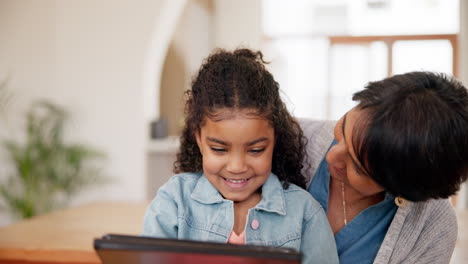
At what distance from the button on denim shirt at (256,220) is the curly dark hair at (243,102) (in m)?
0.10

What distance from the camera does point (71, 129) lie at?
5039mm

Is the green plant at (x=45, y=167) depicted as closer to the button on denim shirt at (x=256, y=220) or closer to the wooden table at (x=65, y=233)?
the wooden table at (x=65, y=233)

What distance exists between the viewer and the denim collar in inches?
52.7

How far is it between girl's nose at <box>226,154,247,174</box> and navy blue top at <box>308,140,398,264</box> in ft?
1.24

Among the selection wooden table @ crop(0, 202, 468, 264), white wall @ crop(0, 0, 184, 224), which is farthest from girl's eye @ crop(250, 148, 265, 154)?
white wall @ crop(0, 0, 184, 224)

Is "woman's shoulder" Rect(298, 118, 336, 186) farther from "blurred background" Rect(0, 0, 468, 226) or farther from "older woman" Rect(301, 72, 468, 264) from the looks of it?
"blurred background" Rect(0, 0, 468, 226)

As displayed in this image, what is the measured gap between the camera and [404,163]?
1.13m

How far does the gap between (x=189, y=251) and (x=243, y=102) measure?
536mm

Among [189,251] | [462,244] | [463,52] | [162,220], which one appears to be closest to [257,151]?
[162,220]

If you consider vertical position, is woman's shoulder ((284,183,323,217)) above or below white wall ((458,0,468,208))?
below

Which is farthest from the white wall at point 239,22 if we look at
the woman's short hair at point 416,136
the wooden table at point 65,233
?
the woman's short hair at point 416,136

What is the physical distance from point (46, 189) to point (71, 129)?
0.63 meters

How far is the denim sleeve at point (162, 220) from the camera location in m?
1.31

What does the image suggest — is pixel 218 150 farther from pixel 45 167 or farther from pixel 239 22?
pixel 239 22
